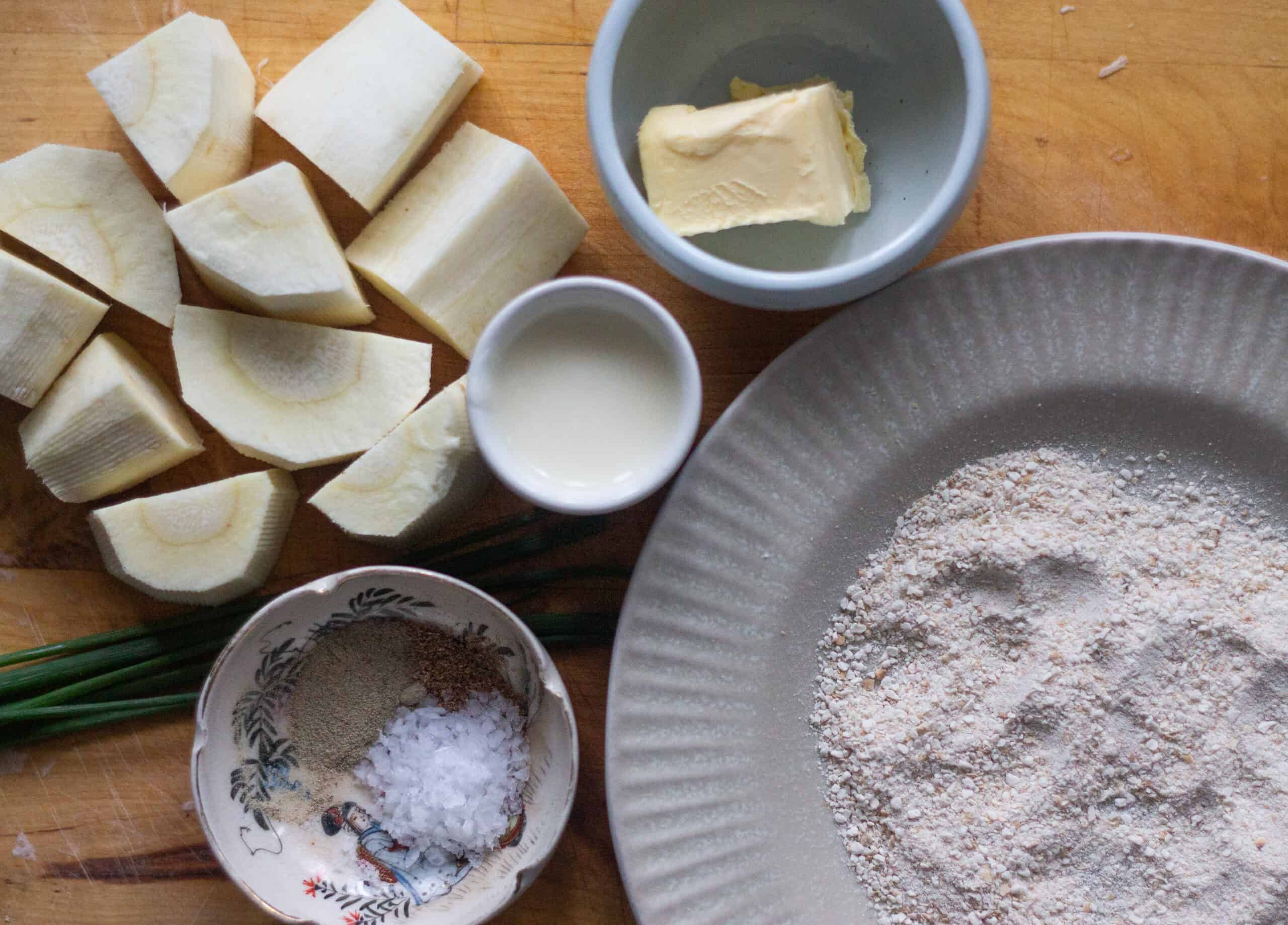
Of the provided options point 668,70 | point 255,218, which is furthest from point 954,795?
point 255,218

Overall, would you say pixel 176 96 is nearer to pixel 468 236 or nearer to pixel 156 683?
pixel 468 236

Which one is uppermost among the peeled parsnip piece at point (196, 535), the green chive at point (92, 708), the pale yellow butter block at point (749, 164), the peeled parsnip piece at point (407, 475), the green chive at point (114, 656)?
the pale yellow butter block at point (749, 164)

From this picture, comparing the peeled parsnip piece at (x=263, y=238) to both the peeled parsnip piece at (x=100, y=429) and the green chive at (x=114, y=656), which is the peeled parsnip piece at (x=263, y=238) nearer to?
the peeled parsnip piece at (x=100, y=429)

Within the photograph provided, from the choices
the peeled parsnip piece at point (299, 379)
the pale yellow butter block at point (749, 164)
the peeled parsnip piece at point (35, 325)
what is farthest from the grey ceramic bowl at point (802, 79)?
the peeled parsnip piece at point (35, 325)

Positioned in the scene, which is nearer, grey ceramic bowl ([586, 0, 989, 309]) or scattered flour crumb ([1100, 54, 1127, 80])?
grey ceramic bowl ([586, 0, 989, 309])

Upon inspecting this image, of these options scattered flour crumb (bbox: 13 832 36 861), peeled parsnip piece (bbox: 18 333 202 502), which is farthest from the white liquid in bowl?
scattered flour crumb (bbox: 13 832 36 861)

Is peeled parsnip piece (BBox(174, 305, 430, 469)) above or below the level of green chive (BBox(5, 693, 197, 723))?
above

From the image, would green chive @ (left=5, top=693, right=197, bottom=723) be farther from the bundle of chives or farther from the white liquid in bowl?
the white liquid in bowl
